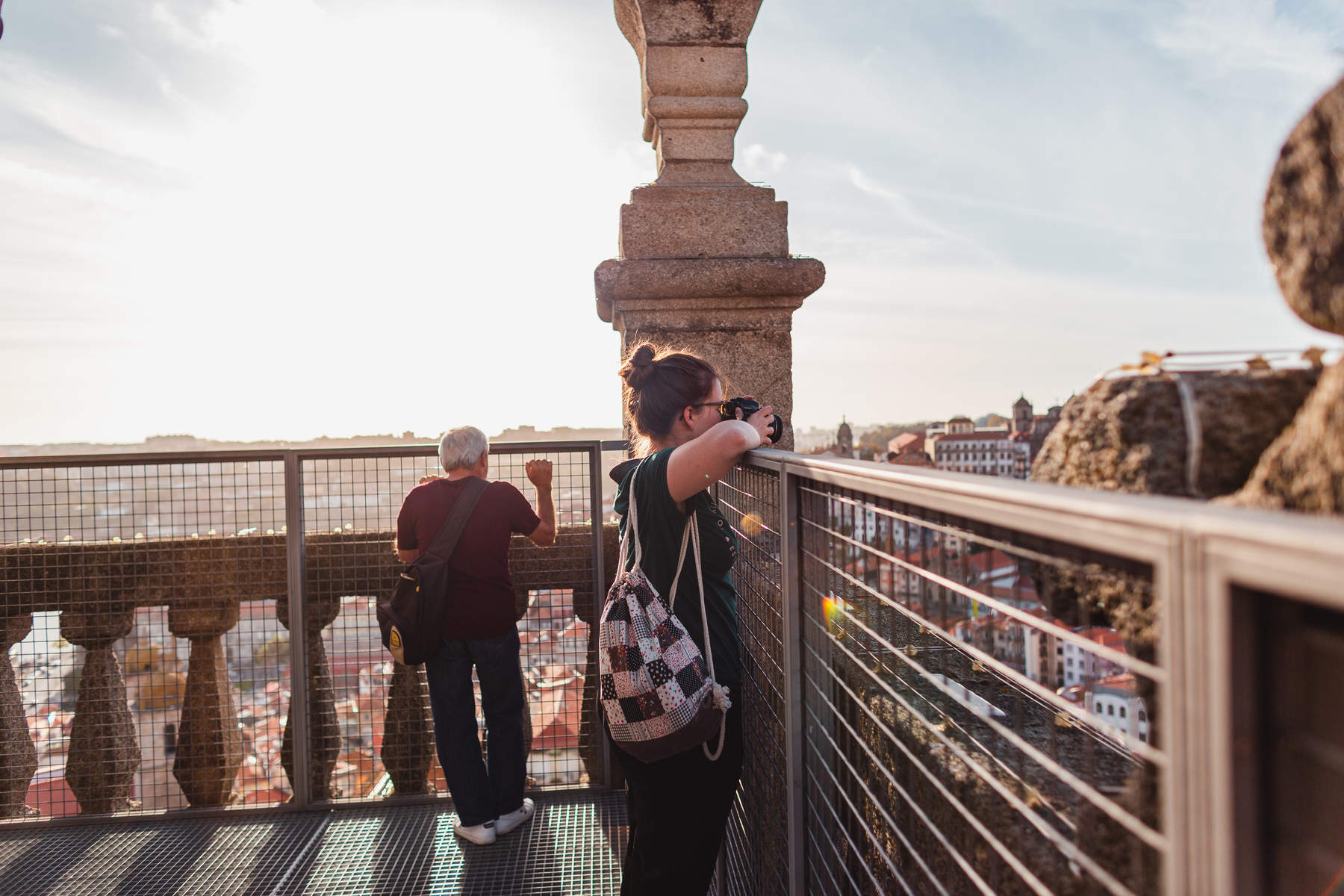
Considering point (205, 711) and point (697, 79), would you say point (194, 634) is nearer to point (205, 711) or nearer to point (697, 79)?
point (205, 711)

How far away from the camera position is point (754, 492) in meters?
2.31

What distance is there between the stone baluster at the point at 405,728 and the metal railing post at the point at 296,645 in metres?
0.42

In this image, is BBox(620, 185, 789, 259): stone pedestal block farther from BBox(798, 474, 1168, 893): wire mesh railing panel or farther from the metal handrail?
BBox(798, 474, 1168, 893): wire mesh railing panel

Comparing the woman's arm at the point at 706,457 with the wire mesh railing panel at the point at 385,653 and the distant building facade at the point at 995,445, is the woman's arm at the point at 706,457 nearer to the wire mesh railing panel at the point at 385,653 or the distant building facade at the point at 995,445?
the distant building facade at the point at 995,445

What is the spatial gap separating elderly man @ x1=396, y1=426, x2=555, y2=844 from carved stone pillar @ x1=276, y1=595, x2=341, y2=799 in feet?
3.00

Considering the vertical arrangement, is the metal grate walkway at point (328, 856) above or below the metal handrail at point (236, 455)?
below

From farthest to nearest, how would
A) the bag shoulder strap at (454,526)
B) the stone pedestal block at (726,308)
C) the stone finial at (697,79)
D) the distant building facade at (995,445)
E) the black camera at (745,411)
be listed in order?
the bag shoulder strap at (454,526), the stone finial at (697,79), the stone pedestal block at (726,308), the black camera at (745,411), the distant building facade at (995,445)

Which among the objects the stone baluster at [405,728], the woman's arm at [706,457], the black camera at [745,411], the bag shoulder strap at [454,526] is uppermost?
the black camera at [745,411]

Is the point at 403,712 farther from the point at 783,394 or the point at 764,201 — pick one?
the point at 764,201

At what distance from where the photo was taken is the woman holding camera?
2158 millimetres

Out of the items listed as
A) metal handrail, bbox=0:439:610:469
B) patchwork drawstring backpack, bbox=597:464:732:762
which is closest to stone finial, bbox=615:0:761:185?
metal handrail, bbox=0:439:610:469

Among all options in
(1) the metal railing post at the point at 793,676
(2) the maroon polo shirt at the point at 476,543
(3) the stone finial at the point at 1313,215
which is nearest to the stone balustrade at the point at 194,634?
(2) the maroon polo shirt at the point at 476,543

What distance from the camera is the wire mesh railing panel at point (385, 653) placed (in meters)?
4.46

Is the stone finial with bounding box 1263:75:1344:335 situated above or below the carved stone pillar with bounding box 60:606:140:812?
above
